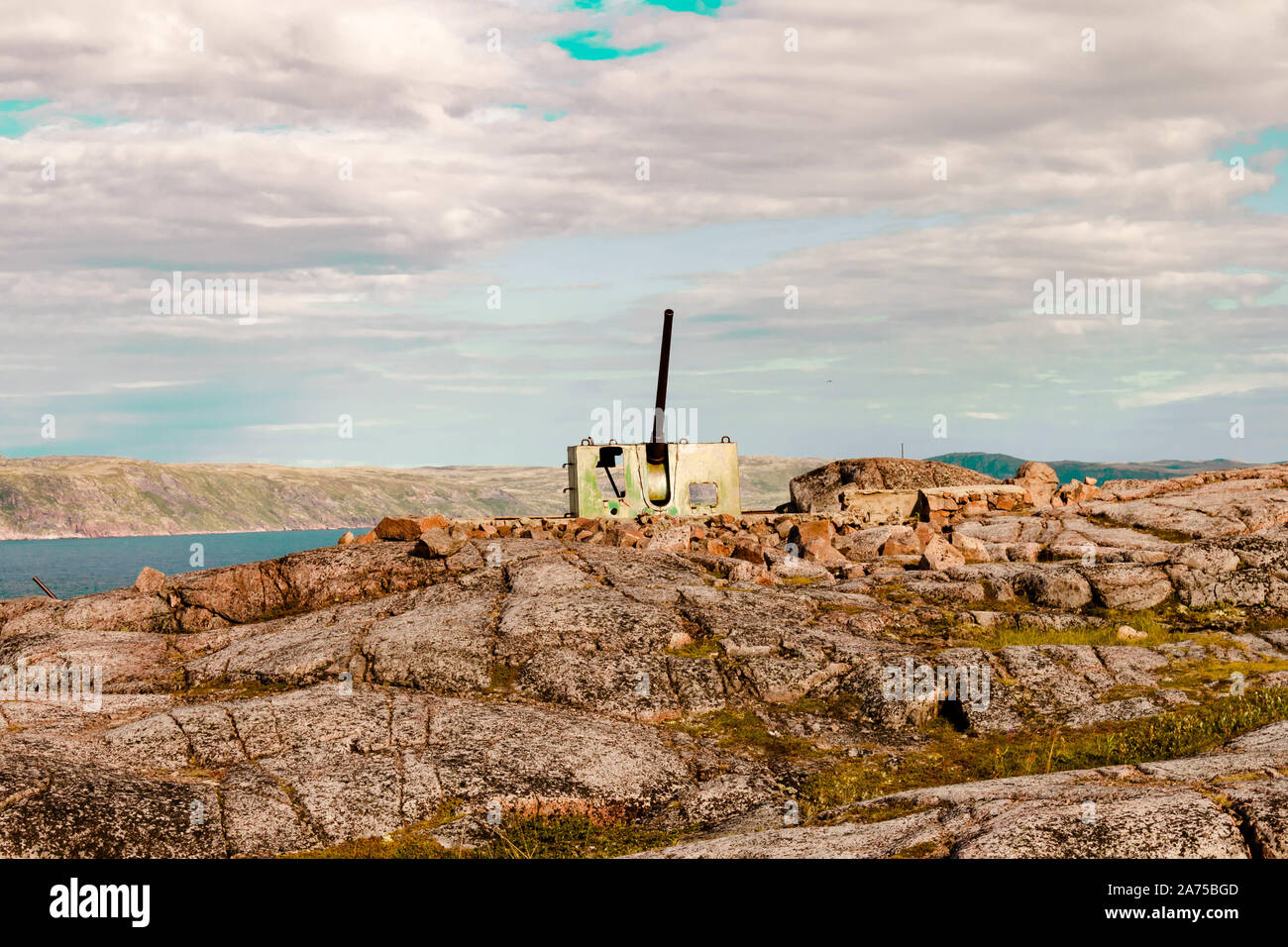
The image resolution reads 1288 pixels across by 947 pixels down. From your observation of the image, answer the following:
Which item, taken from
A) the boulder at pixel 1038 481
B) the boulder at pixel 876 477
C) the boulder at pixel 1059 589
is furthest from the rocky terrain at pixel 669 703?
the boulder at pixel 876 477

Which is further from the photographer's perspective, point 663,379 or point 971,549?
point 663,379

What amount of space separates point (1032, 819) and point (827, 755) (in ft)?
16.8

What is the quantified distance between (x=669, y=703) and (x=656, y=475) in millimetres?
15114

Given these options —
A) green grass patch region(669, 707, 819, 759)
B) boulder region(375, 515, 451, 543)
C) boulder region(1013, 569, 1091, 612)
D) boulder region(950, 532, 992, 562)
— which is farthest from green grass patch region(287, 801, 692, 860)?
boulder region(950, 532, 992, 562)

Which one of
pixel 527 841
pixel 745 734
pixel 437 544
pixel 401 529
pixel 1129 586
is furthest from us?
pixel 401 529

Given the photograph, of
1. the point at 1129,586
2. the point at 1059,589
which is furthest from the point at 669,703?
the point at 1129,586

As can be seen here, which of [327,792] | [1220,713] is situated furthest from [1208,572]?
[327,792]

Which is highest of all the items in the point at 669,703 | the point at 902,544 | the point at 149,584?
the point at 902,544

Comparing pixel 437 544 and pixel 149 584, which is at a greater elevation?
pixel 437 544

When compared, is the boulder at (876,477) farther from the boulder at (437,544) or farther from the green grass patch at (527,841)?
the green grass patch at (527,841)

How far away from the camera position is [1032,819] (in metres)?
7.76

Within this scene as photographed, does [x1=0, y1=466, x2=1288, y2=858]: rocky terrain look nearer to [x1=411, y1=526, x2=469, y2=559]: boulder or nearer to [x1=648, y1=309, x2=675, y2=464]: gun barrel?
[x1=411, y1=526, x2=469, y2=559]: boulder

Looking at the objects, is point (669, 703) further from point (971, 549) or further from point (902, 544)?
point (902, 544)

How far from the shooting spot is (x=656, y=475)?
28.8 meters
